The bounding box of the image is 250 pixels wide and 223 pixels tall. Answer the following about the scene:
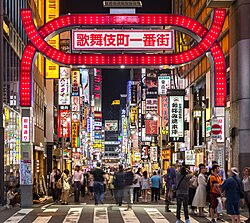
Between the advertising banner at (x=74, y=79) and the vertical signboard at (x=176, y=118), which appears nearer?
the vertical signboard at (x=176, y=118)

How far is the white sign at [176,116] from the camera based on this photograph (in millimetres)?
46875

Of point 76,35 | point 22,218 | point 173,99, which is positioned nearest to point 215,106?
point 76,35

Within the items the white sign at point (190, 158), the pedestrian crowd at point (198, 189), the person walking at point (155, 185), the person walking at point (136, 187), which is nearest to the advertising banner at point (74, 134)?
the white sign at point (190, 158)

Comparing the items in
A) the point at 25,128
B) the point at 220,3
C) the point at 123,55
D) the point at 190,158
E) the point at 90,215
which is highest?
the point at 220,3

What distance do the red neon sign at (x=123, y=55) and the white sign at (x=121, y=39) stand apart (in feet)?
1.13

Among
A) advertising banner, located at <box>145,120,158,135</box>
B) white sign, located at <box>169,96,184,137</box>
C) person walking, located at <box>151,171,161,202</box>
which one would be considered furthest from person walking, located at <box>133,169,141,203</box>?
advertising banner, located at <box>145,120,158,135</box>

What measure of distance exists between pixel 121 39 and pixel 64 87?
3173 cm

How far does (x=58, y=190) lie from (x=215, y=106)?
9.61 m

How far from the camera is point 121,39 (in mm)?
27000

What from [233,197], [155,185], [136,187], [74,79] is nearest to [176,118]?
[155,185]

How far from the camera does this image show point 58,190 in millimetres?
31250

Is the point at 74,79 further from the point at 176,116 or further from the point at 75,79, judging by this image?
the point at 176,116

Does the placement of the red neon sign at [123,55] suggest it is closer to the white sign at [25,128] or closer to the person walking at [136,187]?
the white sign at [25,128]

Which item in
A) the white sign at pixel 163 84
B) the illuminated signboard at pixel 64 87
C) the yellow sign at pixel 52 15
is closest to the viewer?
the yellow sign at pixel 52 15
